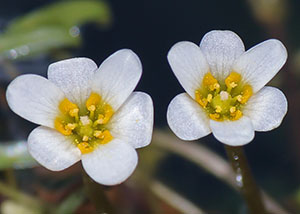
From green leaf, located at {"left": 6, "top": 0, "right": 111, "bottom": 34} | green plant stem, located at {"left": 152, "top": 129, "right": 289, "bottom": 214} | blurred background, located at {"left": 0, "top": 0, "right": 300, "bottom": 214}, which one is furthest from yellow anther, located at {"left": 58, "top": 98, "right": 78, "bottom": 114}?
green leaf, located at {"left": 6, "top": 0, "right": 111, "bottom": 34}

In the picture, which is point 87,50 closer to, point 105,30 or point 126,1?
point 105,30

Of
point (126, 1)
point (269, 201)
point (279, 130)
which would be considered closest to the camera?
point (269, 201)

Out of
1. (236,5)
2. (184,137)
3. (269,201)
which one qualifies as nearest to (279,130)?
(269,201)

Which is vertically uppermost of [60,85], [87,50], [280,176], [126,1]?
[60,85]

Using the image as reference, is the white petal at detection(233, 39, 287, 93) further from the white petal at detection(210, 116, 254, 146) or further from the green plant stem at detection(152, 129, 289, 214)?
the green plant stem at detection(152, 129, 289, 214)

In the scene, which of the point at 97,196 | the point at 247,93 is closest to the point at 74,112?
the point at 97,196

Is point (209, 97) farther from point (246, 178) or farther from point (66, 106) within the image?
point (66, 106)
